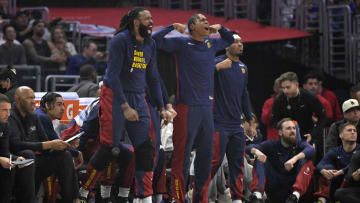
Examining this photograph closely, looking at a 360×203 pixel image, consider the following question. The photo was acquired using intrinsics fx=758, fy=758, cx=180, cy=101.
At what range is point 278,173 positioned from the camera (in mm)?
9922

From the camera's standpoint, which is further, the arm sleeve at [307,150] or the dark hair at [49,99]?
the arm sleeve at [307,150]

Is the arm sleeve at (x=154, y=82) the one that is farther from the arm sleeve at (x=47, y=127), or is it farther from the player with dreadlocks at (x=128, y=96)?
the arm sleeve at (x=47, y=127)

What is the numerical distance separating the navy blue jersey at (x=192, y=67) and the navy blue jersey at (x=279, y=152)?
2.00 m

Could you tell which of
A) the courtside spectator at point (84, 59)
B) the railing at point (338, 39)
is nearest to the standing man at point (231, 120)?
the courtside spectator at point (84, 59)

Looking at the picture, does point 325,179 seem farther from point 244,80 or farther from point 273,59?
point 273,59

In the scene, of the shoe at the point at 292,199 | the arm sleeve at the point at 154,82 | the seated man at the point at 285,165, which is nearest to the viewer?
the arm sleeve at the point at 154,82

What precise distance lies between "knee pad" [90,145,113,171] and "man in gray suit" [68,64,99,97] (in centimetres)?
335

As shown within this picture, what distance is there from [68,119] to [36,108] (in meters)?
0.53

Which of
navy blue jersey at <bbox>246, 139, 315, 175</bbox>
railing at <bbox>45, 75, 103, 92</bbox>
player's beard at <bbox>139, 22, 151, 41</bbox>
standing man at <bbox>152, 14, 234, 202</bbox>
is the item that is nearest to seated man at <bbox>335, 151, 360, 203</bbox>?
navy blue jersey at <bbox>246, 139, 315, 175</bbox>

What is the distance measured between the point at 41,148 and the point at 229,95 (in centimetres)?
229

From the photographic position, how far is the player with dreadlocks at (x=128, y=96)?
7.15m

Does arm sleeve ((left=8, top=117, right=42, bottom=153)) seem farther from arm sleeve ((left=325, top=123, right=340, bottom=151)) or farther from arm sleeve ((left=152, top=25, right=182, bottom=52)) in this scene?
arm sleeve ((left=325, top=123, right=340, bottom=151))

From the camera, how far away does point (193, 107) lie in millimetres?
8023

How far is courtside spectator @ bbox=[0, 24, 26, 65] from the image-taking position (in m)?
12.3
